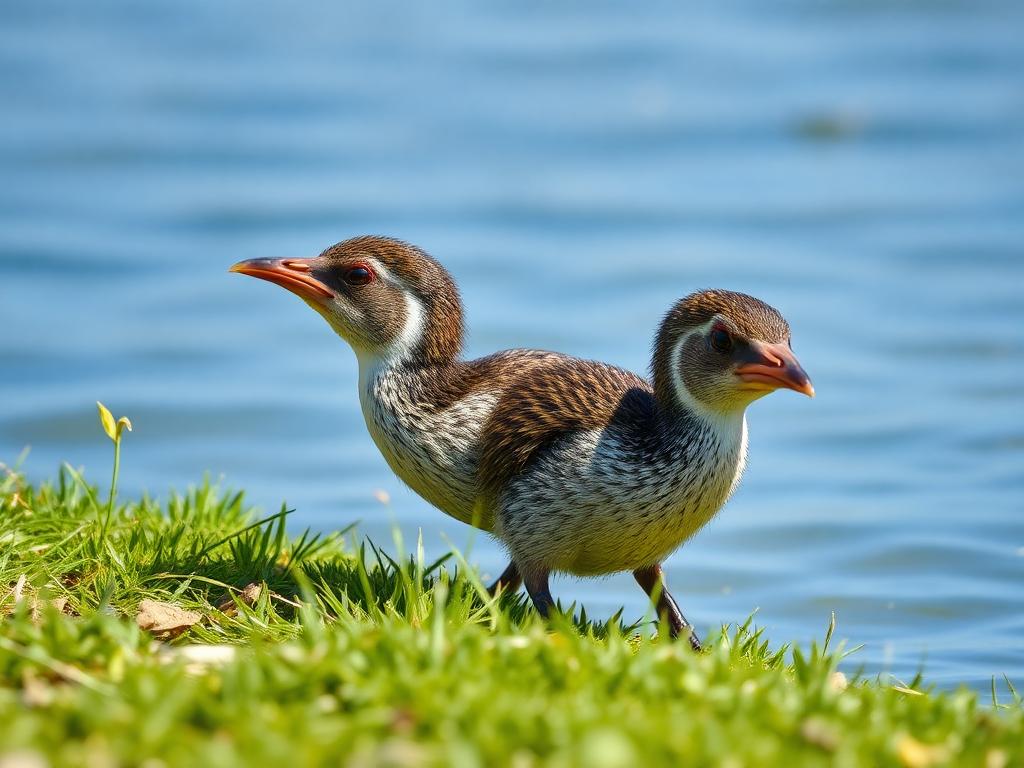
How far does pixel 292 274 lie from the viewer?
21.0 ft

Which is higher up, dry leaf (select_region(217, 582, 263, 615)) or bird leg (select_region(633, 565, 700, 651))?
bird leg (select_region(633, 565, 700, 651))

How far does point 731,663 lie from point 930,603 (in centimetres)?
359

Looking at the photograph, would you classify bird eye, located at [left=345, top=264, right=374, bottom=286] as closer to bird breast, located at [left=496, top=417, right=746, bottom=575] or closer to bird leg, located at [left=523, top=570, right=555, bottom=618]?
bird breast, located at [left=496, top=417, right=746, bottom=575]

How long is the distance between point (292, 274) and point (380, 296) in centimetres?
38

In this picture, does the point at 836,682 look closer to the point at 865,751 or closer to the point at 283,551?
the point at 865,751

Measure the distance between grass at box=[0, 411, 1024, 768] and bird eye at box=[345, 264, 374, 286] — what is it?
4.50 feet

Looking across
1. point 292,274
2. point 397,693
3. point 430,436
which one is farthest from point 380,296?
point 397,693

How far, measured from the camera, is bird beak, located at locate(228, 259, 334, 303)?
6387 millimetres

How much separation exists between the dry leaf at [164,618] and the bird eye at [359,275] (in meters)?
1.68

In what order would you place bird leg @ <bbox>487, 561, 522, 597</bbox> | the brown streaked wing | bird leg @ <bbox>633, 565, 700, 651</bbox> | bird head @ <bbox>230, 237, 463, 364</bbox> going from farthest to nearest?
bird head @ <bbox>230, 237, 463, 364</bbox>, bird leg @ <bbox>487, 561, 522, 597</bbox>, bird leg @ <bbox>633, 565, 700, 651</bbox>, the brown streaked wing

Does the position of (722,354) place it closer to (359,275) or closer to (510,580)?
(510,580)

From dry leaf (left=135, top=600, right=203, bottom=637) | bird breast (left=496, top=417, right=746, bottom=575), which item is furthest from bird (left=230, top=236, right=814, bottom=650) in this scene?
dry leaf (left=135, top=600, right=203, bottom=637)

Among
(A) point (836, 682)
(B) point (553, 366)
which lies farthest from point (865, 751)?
(B) point (553, 366)

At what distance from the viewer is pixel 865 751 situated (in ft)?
13.3
